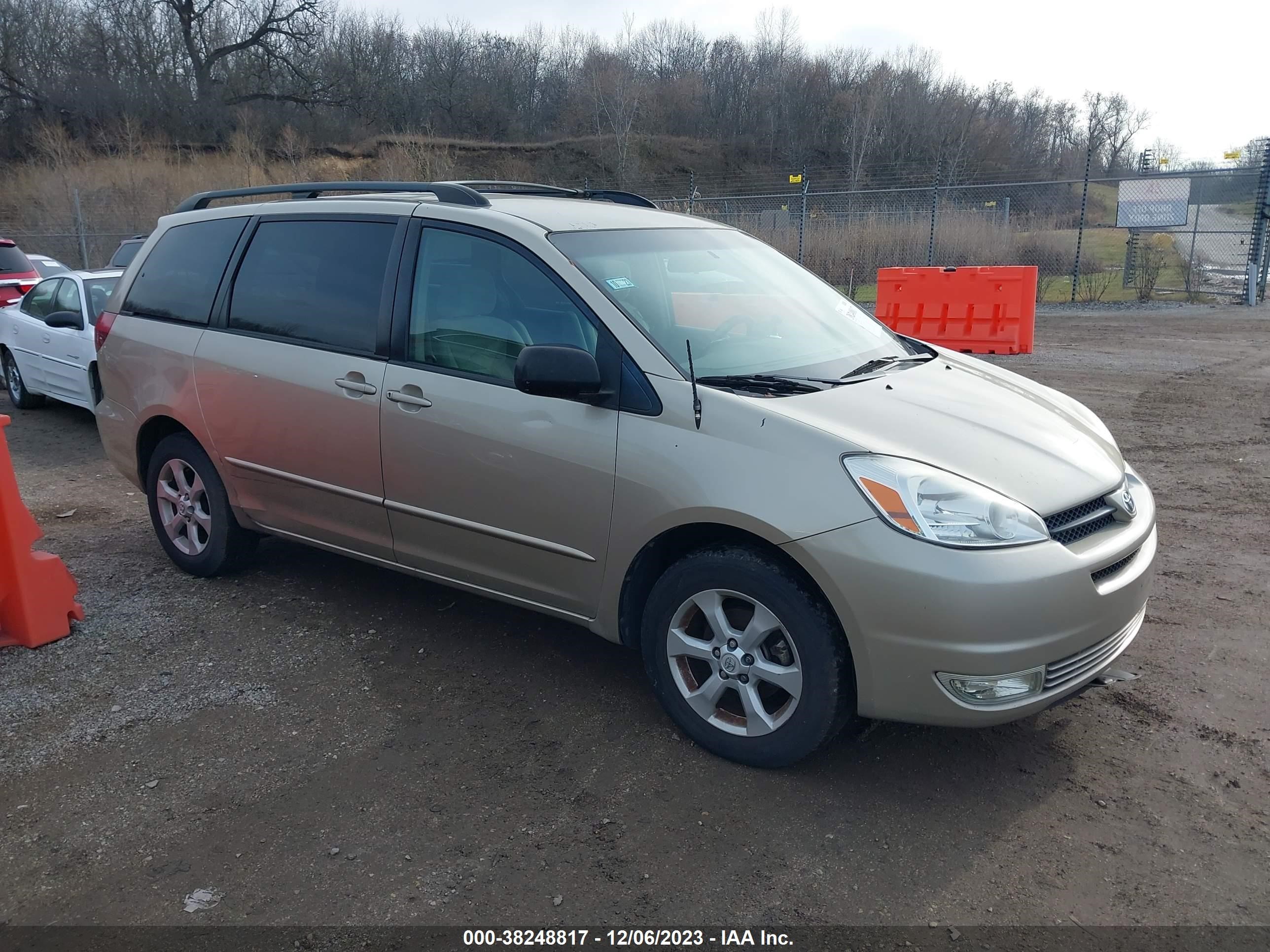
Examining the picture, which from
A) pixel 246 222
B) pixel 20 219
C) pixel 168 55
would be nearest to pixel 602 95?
pixel 168 55

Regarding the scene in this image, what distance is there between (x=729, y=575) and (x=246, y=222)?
→ 10.6 feet

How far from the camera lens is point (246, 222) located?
479 centimetres

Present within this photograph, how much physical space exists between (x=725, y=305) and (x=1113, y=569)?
1.81 m

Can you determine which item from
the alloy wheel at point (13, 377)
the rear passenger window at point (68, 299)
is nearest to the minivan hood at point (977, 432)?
the rear passenger window at point (68, 299)

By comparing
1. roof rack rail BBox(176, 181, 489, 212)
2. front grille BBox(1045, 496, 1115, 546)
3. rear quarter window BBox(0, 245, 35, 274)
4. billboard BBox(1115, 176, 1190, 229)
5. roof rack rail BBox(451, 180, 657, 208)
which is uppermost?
billboard BBox(1115, 176, 1190, 229)

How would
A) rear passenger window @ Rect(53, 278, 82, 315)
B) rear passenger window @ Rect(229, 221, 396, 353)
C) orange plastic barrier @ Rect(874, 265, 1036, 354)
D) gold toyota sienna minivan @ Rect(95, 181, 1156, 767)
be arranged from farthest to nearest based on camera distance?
1. orange plastic barrier @ Rect(874, 265, 1036, 354)
2. rear passenger window @ Rect(53, 278, 82, 315)
3. rear passenger window @ Rect(229, 221, 396, 353)
4. gold toyota sienna minivan @ Rect(95, 181, 1156, 767)

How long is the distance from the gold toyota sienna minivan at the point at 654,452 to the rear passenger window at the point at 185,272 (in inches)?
0.8

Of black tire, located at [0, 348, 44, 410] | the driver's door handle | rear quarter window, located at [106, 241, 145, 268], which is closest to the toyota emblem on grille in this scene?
the driver's door handle

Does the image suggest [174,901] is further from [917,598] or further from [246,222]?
[246,222]

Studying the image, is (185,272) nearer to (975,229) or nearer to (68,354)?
(68,354)

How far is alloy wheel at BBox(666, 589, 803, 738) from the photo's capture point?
10.3ft

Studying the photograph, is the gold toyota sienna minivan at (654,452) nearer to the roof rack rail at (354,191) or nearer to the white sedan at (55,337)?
the roof rack rail at (354,191)

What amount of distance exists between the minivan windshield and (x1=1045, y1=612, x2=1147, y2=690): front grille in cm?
132

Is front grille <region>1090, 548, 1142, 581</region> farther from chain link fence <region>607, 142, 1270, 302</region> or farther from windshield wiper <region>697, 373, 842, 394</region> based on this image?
chain link fence <region>607, 142, 1270, 302</region>
